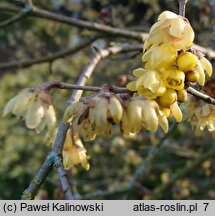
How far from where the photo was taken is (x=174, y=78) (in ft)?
3.97

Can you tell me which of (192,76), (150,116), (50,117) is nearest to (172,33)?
(192,76)

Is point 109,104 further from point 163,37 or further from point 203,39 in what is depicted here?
point 203,39

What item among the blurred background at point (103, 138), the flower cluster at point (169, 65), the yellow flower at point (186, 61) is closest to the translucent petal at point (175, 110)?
the flower cluster at point (169, 65)

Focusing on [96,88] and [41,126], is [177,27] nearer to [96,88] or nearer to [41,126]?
[96,88]

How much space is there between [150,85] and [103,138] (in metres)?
4.09

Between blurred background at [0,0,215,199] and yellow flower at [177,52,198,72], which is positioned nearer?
yellow flower at [177,52,198,72]

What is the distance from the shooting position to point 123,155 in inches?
214

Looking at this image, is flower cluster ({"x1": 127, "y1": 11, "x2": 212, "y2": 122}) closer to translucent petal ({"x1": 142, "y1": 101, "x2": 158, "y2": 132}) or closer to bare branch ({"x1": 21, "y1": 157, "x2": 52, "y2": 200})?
translucent petal ({"x1": 142, "y1": 101, "x2": 158, "y2": 132})

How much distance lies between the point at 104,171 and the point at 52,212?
3957 mm

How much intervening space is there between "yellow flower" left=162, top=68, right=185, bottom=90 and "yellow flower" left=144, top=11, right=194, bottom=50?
0.07 metres

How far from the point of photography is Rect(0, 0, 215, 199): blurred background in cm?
450

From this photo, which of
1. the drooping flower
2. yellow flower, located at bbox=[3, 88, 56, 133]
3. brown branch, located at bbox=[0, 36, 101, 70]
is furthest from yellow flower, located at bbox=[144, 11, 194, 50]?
brown branch, located at bbox=[0, 36, 101, 70]

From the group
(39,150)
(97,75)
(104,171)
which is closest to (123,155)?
(104,171)

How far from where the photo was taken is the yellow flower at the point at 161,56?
47.8 inches
